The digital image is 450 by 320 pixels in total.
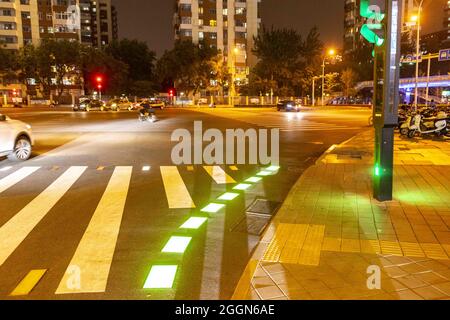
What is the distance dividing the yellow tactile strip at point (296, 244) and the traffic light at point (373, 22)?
329 cm

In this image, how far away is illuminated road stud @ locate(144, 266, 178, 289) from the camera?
4316 mm

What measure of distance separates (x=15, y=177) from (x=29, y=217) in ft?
13.2

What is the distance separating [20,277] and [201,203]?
369 cm

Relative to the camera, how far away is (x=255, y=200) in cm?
800

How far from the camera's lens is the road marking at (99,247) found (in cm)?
437

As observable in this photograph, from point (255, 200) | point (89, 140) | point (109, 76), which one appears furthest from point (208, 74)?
point (255, 200)

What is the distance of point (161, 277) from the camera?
4.51 meters

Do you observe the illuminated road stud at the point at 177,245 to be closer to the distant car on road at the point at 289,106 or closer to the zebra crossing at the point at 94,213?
the zebra crossing at the point at 94,213

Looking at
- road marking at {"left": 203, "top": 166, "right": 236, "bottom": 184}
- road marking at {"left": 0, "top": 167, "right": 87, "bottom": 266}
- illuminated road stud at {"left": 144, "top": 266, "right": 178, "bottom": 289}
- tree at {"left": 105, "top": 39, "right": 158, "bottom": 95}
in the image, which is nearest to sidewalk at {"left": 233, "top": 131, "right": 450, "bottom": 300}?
illuminated road stud at {"left": 144, "top": 266, "right": 178, "bottom": 289}

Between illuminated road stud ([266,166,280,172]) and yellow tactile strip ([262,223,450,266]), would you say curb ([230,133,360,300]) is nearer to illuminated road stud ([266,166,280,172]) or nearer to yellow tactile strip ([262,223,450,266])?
yellow tactile strip ([262,223,450,266])

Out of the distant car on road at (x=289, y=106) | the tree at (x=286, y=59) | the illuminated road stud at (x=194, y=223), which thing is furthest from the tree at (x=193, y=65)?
the illuminated road stud at (x=194, y=223)

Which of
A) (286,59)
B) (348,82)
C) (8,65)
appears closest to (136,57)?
(8,65)

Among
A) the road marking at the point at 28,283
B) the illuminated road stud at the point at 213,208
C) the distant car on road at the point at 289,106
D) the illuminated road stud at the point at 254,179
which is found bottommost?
the road marking at the point at 28,283
